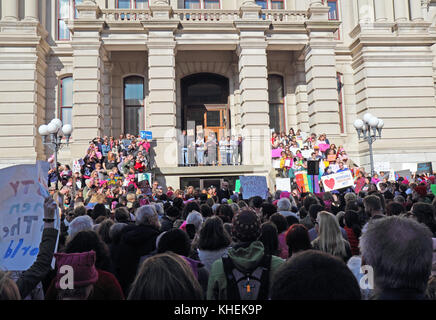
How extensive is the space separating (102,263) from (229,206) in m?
3.84

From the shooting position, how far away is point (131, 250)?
424cm

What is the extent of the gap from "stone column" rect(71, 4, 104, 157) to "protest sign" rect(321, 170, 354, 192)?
12.1 m

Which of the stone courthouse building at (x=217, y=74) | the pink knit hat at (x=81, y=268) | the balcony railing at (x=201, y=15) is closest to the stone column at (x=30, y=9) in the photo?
the stone courthouse building at (x=217, y=74)

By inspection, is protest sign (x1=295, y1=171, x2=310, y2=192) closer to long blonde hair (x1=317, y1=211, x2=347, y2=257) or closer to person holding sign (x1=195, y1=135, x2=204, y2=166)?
person holding sign (x1=195, y1=135, x2=204, y2=166)

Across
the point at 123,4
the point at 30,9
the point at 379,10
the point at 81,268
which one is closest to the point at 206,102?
the point at 123,4

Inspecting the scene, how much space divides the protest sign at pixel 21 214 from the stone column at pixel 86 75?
654 inches

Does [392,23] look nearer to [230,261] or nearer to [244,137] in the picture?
[244,137]

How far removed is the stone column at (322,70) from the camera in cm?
2050

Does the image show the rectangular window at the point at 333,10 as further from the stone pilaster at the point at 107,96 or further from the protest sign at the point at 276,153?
the stone pilaster at the point at 107,96

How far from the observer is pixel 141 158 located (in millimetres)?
17141

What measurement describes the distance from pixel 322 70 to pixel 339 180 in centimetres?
980

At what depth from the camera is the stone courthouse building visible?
19875 millimetres

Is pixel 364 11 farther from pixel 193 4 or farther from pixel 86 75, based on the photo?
pixel 86 75
